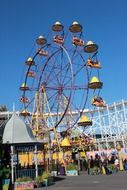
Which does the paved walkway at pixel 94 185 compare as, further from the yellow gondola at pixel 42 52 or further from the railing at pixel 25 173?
the yellow gondola at pixel 42 52

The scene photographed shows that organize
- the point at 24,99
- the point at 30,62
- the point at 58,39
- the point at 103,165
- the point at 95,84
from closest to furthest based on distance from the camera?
1. the point at 103,165
2. the point at 95,84
3. the point at 58,39
4. the point at 30,62
5. the point at 24,99

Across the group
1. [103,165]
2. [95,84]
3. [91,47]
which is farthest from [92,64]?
[103,165]

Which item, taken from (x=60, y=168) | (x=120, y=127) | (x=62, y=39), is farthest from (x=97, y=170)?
(x=120, y=127)

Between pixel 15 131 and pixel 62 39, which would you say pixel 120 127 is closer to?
pixel 62 39

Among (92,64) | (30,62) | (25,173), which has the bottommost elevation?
(25,173)

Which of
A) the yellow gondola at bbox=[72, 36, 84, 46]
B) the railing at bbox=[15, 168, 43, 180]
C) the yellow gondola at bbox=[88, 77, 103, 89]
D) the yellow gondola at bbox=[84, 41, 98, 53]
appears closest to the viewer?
the railing at bbox=[15, 168, 43, 180]

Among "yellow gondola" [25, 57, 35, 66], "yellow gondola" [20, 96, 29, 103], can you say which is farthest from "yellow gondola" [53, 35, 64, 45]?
"yellow gondola" [20, 96, 29, 103]

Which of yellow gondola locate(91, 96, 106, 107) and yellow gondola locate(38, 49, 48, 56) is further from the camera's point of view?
yellow gondola locate(38, 49, 48, 56)

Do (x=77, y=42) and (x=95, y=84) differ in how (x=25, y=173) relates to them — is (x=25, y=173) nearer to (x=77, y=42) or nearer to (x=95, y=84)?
(x=95, y=84)

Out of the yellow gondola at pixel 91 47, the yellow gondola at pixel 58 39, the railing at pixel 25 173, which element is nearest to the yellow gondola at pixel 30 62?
the yellow gondola at pixel 58 39

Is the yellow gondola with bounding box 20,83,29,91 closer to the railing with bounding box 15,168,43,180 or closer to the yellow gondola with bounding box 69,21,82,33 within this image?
the yellow gondola with bounding box 69,21,82,33

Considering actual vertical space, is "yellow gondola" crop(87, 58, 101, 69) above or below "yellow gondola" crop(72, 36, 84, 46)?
below

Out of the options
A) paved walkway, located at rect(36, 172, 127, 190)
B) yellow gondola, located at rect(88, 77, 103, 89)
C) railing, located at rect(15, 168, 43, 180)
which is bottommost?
paved walkway, located at rect(36, 172, 127, 190)

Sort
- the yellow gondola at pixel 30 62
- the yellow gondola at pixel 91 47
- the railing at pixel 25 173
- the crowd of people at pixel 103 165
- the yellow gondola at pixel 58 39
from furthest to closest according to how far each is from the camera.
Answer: the yellow gondola at pixel 30 62 < the yellow gondola at pixel 58 39 < the yellow gondola at pixel 91 47 < the crowd of people at pixel 103 165 < the railing at pixel 25 173
